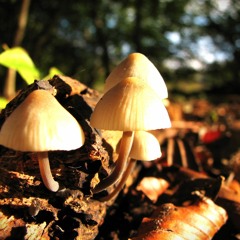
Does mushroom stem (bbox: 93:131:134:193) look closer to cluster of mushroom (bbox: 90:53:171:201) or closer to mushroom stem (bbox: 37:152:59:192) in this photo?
cluster of mushroom (bbox: 90:53:171:201)

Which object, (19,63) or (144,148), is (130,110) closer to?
(144,148)

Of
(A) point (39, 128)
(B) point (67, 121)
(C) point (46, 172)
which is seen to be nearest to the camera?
(A) point (39, 128)

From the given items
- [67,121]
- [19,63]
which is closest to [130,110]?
[67,121]

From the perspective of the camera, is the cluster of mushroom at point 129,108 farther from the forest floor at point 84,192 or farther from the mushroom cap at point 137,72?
the forest floor at point 84,192

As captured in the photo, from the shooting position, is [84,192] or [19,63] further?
[19,63]

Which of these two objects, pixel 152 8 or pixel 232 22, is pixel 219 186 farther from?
pixel 232 22

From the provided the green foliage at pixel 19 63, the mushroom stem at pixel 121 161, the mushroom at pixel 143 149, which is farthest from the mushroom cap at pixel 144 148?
the green foliage at pixel 19 63

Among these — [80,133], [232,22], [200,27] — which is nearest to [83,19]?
[200,27]
